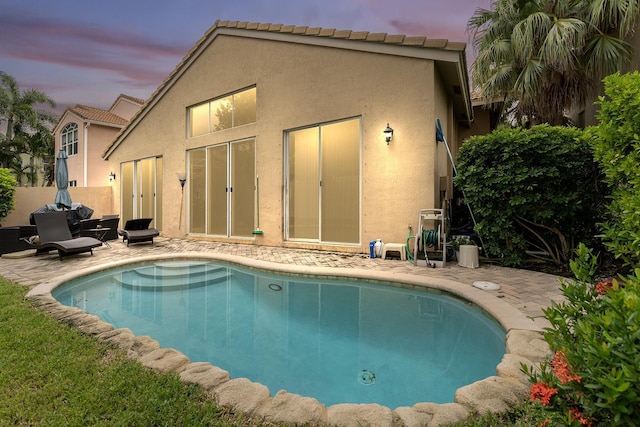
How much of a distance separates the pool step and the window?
2787 millimetres

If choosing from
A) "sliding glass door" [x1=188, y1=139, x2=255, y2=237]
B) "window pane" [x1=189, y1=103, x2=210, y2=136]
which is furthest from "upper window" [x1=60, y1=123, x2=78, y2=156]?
"sliding glass door" [x1=188, y1=139, x2=255, y2=237]

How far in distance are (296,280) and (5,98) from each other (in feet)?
94.9

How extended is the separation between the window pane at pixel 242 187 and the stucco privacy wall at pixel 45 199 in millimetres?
8453

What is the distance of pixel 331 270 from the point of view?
5.53m

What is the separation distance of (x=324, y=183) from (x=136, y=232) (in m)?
6.08

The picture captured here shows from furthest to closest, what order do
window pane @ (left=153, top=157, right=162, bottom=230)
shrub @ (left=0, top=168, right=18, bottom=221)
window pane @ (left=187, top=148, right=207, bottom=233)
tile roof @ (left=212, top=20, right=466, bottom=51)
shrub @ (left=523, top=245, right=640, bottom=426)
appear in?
window pane @ (left=153, top=157, right=162, bottom=230) → window pane @ (left=187, top=148, right=207, bottom=233) → shrub @ (left=0, top=168, right=18, bottom=221) → tile roof @ (left=212, top=20, right=466, bottom=51) → shrub @ (left=523, top=245, right=640, bottom=426)

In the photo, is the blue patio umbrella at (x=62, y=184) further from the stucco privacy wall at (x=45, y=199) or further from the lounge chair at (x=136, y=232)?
the stucco privacy wall at (x=45, y=199)

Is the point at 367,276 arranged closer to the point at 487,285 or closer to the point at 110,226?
the point at 487,285

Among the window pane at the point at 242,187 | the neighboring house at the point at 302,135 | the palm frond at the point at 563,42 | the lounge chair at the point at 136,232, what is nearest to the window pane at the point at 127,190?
the neighboring house at the point at 302,135

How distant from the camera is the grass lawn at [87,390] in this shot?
165 centimetres

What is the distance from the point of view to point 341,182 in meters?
7.77

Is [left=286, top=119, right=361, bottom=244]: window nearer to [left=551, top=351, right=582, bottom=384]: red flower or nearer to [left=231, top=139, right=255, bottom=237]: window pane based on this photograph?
[left=231, top=139, right=255, bottom=237]: window pane

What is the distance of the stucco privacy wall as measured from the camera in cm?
1256

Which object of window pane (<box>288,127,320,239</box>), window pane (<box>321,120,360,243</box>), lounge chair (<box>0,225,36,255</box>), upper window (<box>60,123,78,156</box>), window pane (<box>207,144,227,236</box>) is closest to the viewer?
lounge chair (<box>0,225,36,255</box>)
